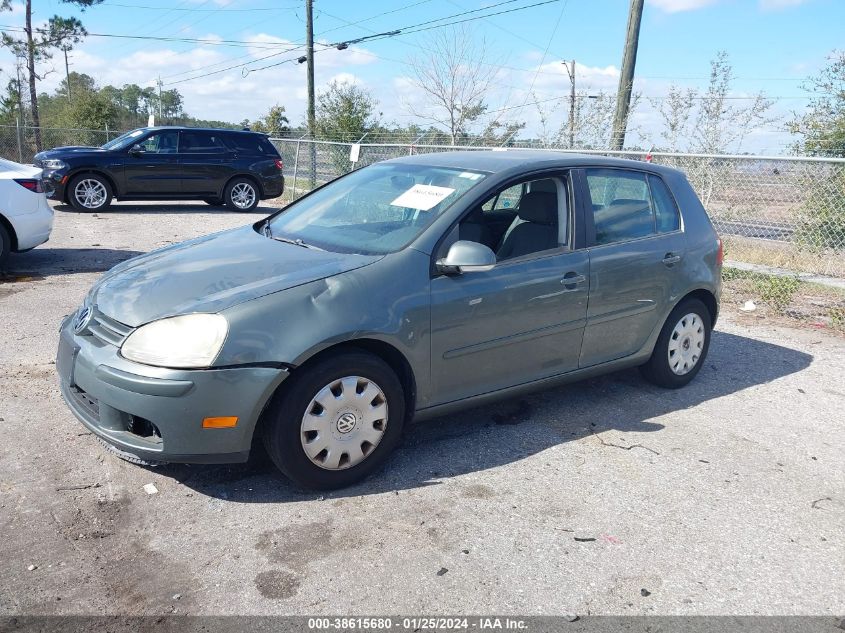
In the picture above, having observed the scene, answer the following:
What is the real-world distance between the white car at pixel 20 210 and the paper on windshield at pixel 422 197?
19.2 ft

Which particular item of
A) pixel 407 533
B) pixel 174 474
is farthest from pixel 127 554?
pixel 407 533

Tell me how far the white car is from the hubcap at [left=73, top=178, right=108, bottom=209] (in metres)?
5.55

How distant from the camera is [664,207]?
5.03 metres

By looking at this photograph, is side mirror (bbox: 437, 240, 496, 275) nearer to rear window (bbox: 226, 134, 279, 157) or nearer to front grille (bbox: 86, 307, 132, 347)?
front grille (bbox: 86, 307, 132, 347)

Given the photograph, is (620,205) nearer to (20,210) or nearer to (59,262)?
(20,210)

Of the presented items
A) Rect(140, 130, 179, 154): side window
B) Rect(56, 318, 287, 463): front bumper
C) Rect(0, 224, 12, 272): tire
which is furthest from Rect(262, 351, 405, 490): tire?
Rect(140, 130, 179, 154): side window

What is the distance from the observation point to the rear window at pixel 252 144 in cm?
1495

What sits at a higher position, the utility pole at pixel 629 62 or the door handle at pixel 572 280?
the utility pole at pixel 629 62

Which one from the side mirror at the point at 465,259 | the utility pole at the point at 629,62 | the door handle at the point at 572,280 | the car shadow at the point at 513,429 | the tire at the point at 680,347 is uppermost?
the utility pole at the point at 629,62

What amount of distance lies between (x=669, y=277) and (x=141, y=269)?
3349 millimetres

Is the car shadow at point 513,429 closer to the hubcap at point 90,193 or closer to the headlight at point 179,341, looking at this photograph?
the headlight at point 179,341

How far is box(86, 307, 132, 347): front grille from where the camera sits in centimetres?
331

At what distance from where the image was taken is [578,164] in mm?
4504

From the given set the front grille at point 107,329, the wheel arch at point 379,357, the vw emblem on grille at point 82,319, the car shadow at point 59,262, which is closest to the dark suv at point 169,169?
the car shadow at point 59,262
